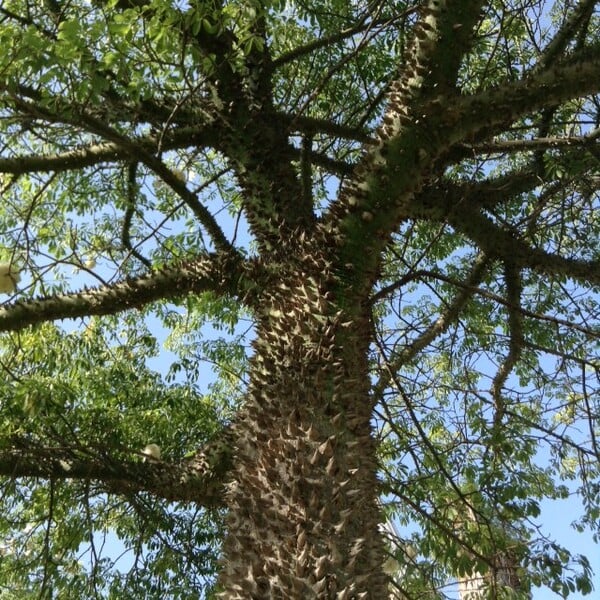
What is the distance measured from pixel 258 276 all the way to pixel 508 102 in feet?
4.05

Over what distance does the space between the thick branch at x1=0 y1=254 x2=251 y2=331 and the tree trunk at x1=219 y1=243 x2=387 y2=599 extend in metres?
0.63

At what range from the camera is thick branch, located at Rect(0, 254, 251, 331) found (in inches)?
115

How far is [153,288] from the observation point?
9.66 ft

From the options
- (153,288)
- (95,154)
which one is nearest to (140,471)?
(153,288)

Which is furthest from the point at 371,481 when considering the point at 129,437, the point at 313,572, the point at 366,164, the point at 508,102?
the point at 129,437

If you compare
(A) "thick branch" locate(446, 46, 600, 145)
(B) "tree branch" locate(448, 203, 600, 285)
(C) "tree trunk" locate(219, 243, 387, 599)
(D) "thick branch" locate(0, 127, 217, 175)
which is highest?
(D) "thick branch" locate(0, 127, 217, 175)

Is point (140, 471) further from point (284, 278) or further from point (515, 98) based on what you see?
point (515, 98)

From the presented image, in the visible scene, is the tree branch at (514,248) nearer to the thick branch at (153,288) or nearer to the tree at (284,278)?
the tree at (284,278)

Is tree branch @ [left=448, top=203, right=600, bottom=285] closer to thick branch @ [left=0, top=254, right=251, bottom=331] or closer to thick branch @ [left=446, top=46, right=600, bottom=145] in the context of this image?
thick branch @ [left=446, top=46, right=600, bottom=145]

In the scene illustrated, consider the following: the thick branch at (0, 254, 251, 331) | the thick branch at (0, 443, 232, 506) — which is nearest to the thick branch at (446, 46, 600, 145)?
the thick branch at (0, 254, 251, 331)

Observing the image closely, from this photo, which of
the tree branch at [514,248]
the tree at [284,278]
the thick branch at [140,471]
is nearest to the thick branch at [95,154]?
the tree at [284,278]

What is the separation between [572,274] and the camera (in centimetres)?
351

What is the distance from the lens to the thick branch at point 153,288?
9.59 ft

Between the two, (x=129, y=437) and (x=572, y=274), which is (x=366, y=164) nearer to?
(x=572, y=274)
